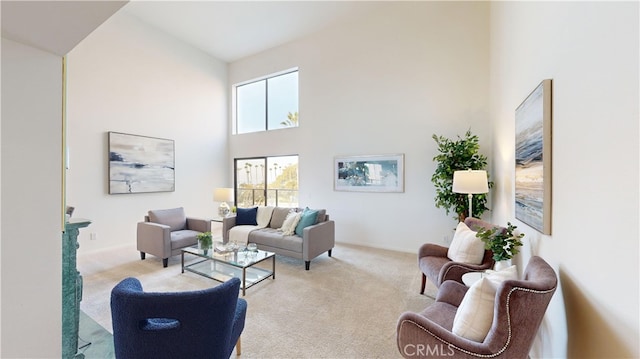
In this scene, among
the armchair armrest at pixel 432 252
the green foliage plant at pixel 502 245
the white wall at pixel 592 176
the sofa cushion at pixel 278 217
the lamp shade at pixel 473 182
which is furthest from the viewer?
the sofa cushion at pixel 278 217

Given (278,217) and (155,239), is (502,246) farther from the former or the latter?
(155,239)

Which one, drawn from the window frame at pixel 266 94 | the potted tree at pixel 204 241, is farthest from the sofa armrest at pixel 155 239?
the window frame at pixel 266 94

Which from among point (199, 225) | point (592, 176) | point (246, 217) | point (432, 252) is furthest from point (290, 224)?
point (592, 176)

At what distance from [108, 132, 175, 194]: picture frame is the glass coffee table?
2.52 metres

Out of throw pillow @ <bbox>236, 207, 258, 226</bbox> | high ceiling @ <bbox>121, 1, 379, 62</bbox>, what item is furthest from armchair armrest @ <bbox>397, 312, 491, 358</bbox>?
high ceiling @ <bbox>121, 1, 379, 62</bbox>

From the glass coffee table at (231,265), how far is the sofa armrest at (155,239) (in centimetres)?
46

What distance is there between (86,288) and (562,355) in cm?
439

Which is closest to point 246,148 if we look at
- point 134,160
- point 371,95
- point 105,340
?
point 134,160

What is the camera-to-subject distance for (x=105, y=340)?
2117 mm

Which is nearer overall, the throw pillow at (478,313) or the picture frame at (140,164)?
the throw pillow at (478,313)

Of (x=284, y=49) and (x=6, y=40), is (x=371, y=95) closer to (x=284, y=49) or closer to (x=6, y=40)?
(x=284, y=49)

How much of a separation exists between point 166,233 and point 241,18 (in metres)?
4.13

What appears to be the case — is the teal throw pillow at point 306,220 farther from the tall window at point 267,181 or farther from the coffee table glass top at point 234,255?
the tall window at point 267,181

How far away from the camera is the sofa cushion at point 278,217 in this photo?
179 inches
